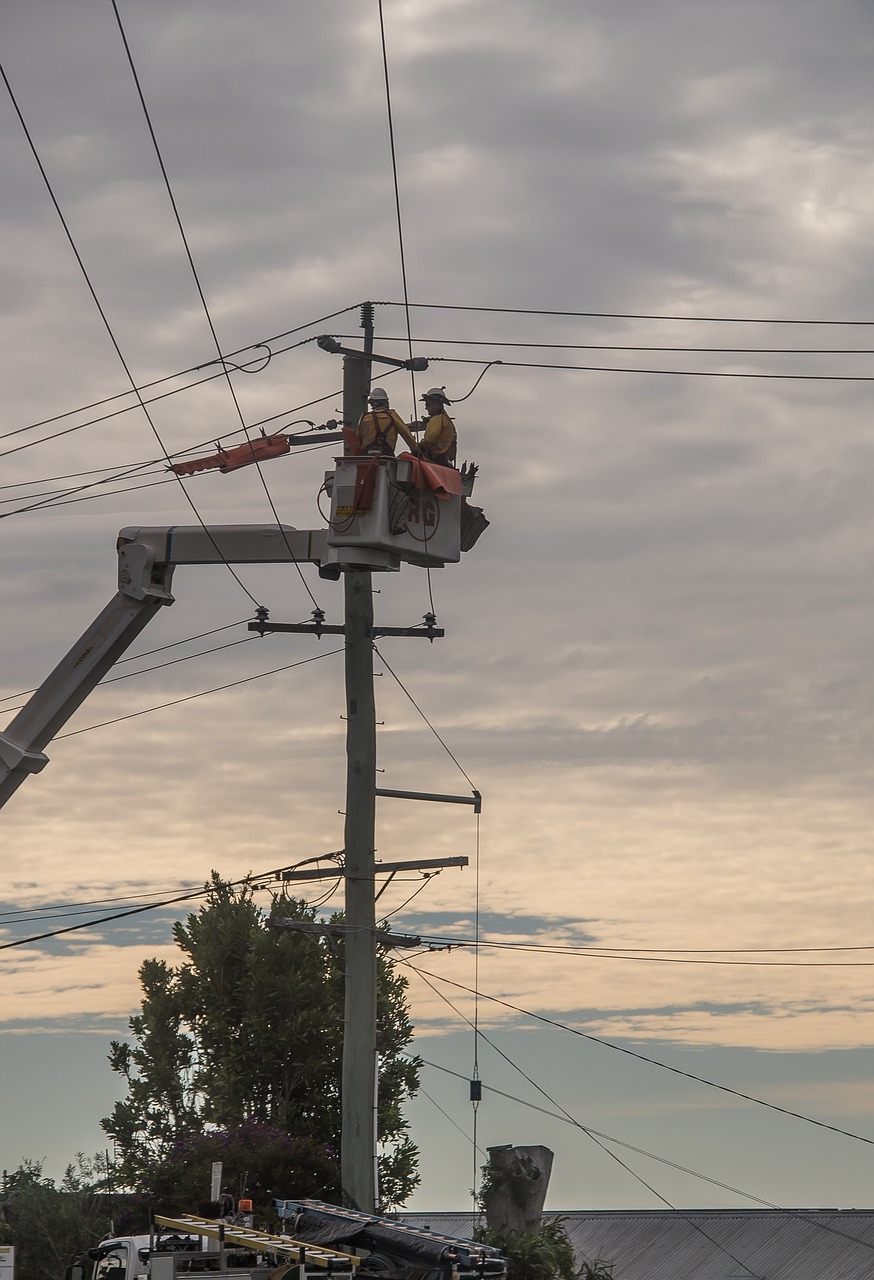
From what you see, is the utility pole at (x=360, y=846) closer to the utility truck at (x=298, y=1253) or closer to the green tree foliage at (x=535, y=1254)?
the green tree foliage at (x=535, y=1254)

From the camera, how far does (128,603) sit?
23766 mm

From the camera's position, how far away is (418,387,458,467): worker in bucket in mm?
23375

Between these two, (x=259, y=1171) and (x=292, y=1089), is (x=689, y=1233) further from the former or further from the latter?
(x=259, y=1171)

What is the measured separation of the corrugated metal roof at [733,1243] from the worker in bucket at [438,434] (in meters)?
29.5

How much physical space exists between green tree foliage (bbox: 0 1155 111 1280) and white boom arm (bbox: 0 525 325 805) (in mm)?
14020

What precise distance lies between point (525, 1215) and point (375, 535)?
37.6 feet

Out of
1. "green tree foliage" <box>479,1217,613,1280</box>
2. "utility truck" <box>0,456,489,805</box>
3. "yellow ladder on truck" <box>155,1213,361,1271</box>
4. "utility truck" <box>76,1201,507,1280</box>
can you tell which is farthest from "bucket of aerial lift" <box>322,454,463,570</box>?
"green tree foliage" <box>479,1217,613,1280</box>

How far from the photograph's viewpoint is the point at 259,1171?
30.0 metres

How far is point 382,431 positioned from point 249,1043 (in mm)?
16660

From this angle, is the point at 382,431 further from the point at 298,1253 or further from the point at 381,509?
the point at 298,1253

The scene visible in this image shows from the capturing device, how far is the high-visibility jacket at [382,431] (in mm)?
22734

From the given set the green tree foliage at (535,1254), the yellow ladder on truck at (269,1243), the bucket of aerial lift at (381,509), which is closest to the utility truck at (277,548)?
the bucket of aerial lift at (381,509)

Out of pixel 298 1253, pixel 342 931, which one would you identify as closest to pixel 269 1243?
pixel 298 1253

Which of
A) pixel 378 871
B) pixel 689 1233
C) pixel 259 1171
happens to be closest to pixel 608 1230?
pixel 689 1233
